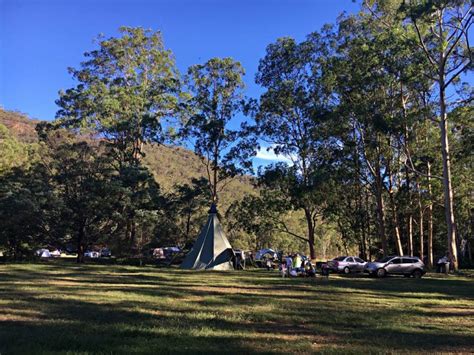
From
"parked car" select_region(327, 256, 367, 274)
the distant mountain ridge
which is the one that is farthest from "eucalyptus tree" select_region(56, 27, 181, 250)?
the distant mountain ridge

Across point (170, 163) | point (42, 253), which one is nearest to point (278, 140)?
point (42, 253)

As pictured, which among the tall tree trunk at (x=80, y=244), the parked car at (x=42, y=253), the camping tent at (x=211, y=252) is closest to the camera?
the camping tent at (x=211, y=252)

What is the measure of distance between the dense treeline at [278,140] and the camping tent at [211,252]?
9028 millimetres

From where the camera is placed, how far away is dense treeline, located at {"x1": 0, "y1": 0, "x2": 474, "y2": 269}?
30.8 meters

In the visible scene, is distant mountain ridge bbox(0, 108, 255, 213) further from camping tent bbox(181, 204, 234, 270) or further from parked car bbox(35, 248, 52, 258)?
camping tent bbox(181, 204, 234, 270)

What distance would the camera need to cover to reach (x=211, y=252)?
29.7 metres

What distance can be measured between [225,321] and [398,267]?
69.5ft

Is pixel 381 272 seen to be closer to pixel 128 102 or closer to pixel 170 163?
pixel 128 102

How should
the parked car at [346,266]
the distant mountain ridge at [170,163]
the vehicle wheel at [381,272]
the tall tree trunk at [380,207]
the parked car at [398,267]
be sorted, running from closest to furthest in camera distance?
1. the vehicle wheel at [381,272]
2. the parked car at [398,267]
3. the parked car at [346,266]
4. the tall tree trunk at [380,207]
5. the distant mountain ridge at [170,163]

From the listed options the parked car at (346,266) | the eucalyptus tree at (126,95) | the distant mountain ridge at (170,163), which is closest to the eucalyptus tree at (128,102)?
the eucalyptus tree at (126,95)

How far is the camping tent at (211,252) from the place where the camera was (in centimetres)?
2945

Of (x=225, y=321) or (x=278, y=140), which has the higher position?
(x=278, y=140)

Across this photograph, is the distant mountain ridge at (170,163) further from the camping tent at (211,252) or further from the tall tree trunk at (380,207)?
the camping tent at (211,252)

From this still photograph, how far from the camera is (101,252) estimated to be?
68.0 m
